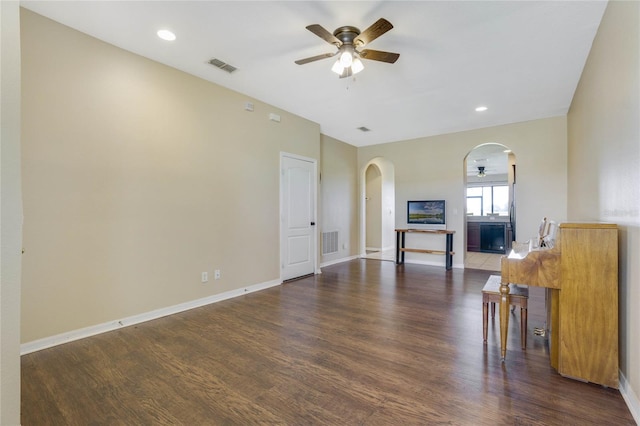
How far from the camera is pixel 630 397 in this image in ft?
5.90

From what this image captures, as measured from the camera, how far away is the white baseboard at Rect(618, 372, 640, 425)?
5.54 ft

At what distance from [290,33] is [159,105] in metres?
1.79

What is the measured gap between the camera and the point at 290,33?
2.89 meters

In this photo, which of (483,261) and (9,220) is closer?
(9,220)

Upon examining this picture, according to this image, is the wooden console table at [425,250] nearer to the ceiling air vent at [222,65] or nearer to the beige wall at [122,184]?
the beige wall at [122,184]

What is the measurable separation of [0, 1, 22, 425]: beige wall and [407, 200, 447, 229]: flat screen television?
6.72 m

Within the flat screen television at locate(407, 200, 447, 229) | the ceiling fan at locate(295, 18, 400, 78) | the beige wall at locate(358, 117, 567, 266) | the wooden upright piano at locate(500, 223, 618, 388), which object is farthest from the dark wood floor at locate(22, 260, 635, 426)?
the flat screen television at locate(407, 200, 447, 229)

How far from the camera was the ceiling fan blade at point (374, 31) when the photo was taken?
2.35 meters

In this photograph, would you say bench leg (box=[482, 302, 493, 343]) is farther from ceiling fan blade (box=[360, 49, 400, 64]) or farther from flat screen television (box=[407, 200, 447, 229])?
flat screen television (box=[407, 200, 447, 229])

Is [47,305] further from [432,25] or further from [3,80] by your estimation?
[432,25]

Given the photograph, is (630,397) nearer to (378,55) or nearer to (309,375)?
(309,375)

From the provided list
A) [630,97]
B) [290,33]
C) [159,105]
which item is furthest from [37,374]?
[630,97]

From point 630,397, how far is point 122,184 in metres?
4.54

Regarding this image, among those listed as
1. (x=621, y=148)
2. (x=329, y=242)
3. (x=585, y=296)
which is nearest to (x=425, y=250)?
(x=329, y=242)
